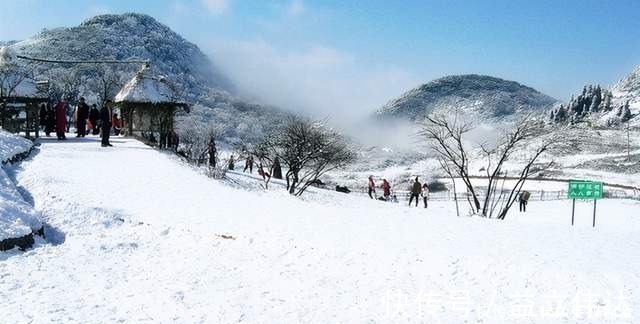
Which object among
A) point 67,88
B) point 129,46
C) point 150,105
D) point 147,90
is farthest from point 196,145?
point 129,46

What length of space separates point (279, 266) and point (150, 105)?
15471mm

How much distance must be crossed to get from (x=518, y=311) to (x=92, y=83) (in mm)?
75198

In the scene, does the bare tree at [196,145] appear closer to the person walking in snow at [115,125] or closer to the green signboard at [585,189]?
the person walking in snow at [115,125]

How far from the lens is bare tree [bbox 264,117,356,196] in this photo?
23328mm

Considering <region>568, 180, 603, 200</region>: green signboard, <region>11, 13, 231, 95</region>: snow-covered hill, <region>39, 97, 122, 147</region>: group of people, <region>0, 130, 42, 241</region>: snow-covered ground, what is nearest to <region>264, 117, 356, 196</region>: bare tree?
<region>39, 97, 122, 147</region>: group of people

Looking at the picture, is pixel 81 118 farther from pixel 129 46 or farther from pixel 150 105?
pixel 129 46

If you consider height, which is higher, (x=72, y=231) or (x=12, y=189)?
(x=12, y=189)

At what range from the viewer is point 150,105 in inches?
793

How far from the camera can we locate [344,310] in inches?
205

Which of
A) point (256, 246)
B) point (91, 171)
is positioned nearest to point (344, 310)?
point (256, 246)

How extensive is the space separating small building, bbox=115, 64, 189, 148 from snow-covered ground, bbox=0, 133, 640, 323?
10141 mm

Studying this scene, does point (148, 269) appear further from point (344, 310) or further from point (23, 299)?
point (344, 310)

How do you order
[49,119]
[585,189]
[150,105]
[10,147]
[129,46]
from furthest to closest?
[129,46]
[150,105]
[49,119]
[585,189]
[10,147]

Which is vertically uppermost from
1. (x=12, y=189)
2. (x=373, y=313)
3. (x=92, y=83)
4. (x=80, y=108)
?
(x=92, y=83)
